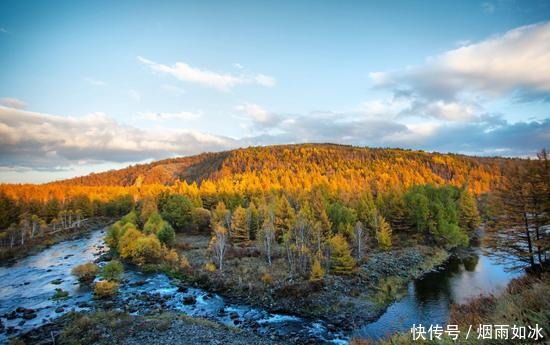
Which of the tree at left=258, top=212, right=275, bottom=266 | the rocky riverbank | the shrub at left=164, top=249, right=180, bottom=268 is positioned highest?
the tree at left=258, top=212, right=275, bottom=266

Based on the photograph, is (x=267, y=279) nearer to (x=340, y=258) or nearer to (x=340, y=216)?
(x=340, y=258)

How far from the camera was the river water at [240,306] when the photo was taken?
97.3ft

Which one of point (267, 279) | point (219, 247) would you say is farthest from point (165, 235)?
point (267, 279)

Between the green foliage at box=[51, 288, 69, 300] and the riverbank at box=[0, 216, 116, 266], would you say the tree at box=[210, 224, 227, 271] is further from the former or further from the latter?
the riverbank at box=[0, 216, 116, 266]

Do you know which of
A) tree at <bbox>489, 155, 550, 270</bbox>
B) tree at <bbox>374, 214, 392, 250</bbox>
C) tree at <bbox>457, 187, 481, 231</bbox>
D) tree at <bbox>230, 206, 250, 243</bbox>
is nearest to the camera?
tree at <bbox>489, 155, 550, 270</bbox>

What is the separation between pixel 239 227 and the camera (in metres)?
71.1

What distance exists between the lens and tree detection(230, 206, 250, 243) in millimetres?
70125

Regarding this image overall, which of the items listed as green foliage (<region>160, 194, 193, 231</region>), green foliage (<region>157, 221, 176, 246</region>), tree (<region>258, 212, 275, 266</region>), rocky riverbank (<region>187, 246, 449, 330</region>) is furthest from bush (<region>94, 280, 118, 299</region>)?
green foliage (<region>160, 194, 193, 231</region>)

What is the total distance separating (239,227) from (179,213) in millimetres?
23902

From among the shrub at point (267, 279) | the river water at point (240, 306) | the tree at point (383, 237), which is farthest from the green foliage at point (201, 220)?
the shrub at point (267, 279)

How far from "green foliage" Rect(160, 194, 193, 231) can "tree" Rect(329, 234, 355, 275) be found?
2123 inches

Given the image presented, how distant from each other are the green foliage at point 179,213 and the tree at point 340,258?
177 ft

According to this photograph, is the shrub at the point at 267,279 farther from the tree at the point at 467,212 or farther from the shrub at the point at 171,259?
the tree at the point at 467,212

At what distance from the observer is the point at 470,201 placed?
7269 centimetres
